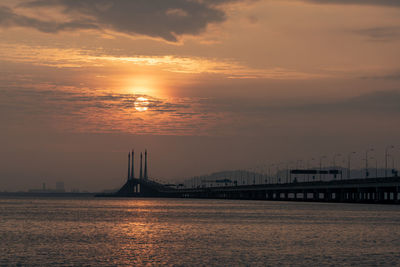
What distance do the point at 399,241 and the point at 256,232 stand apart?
60.3 ft

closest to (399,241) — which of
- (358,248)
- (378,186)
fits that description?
(358,248)

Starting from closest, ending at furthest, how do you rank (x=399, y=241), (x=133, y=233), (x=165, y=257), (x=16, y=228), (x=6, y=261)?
(x=6, y=261) < (x=165, y=257) < (x=399, y=241) < (x=133, y=233) < (x=16, y=228)

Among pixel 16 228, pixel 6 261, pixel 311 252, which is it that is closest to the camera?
pixel 6 261

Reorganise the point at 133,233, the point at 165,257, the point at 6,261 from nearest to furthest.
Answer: the point at 6,261 < the point at 165,257 < the point at 133,233

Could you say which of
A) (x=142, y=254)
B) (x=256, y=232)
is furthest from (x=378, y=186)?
(x=142, y=254)

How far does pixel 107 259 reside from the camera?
2147 inches

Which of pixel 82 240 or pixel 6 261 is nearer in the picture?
pixel 6 261

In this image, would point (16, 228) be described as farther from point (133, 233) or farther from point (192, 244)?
point (192, 244)

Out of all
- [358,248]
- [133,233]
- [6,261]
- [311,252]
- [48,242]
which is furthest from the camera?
[133,233]

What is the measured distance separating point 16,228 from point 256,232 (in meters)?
32.1

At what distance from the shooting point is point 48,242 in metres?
68.6

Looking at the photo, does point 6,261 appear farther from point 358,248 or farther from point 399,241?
point 399,241

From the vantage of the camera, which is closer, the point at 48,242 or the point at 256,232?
the point at 48,242

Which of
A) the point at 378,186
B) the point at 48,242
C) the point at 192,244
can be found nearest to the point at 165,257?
the point at 192,244
